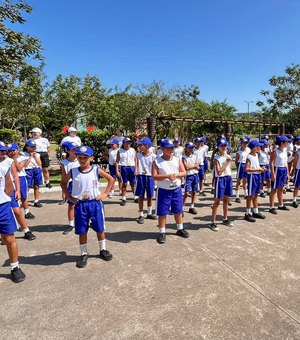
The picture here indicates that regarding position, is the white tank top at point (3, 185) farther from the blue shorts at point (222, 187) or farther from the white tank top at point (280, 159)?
the white tank top at point (280, 159)

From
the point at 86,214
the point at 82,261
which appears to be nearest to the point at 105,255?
the point at 82,261

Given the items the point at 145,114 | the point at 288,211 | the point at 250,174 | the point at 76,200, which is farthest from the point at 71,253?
the point at 145,114

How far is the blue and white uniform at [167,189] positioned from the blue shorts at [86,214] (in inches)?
51.2

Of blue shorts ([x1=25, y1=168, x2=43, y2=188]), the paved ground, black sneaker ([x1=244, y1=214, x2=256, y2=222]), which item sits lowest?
the paved ground

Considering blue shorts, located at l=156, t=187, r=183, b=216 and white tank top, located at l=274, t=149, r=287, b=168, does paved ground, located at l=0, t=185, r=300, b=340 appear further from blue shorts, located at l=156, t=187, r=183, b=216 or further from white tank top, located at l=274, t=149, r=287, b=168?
white tank top, located at l=274, t=149, r=287, b=168

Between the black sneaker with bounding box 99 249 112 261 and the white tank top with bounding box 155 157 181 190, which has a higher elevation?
the white tank top with bounding box 155 157 181 190

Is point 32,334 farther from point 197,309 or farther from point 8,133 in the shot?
point 8,133

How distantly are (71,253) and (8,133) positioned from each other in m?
18.1

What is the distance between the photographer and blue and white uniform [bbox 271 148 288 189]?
285 inches

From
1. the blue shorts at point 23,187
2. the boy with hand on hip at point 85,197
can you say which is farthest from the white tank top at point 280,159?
the blue shorts at point 23,187

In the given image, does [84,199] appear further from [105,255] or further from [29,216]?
[29,216]

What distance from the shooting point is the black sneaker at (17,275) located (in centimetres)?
386

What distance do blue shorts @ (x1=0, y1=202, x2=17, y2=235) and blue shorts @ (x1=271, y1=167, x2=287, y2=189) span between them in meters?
6.01

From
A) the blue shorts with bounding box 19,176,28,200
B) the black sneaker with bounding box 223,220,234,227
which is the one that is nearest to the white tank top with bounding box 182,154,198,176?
the black sneaker with bounding box 223,220,234,227
